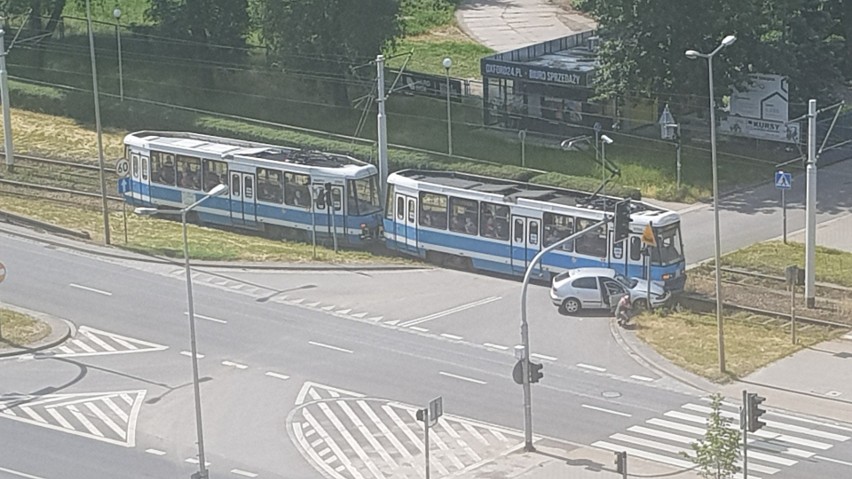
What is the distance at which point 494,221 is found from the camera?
187ft

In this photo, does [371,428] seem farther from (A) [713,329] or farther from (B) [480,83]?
(B) [480,83]

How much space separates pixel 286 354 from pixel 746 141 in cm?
3244

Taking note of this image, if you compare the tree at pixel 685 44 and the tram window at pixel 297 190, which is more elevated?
the tree at pixel 685 44

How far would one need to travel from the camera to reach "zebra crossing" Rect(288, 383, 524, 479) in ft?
132

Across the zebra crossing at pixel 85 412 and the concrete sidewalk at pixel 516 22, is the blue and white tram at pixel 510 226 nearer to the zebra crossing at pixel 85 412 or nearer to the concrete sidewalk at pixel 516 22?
the zebra crossing at pixel 85 412

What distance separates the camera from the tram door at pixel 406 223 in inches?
2328

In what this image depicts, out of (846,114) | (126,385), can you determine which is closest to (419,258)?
(126,385)

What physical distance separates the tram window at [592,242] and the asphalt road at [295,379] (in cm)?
200

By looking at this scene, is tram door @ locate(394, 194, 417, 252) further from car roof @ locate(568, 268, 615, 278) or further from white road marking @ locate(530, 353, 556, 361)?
white road marking @ locate(530, 353, 556, 361)

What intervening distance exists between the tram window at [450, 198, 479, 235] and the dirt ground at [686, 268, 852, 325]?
298 inches

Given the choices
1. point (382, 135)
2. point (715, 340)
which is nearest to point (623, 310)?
point (715, 340)

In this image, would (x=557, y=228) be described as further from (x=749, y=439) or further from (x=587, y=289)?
(x=749, y=439)

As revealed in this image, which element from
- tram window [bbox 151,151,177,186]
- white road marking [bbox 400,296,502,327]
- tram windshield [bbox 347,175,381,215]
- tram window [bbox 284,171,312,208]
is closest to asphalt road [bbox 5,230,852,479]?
white road marking [bbox 400,296,502,327]

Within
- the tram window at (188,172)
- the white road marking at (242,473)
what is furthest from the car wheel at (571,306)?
the tram window at (188,172)
